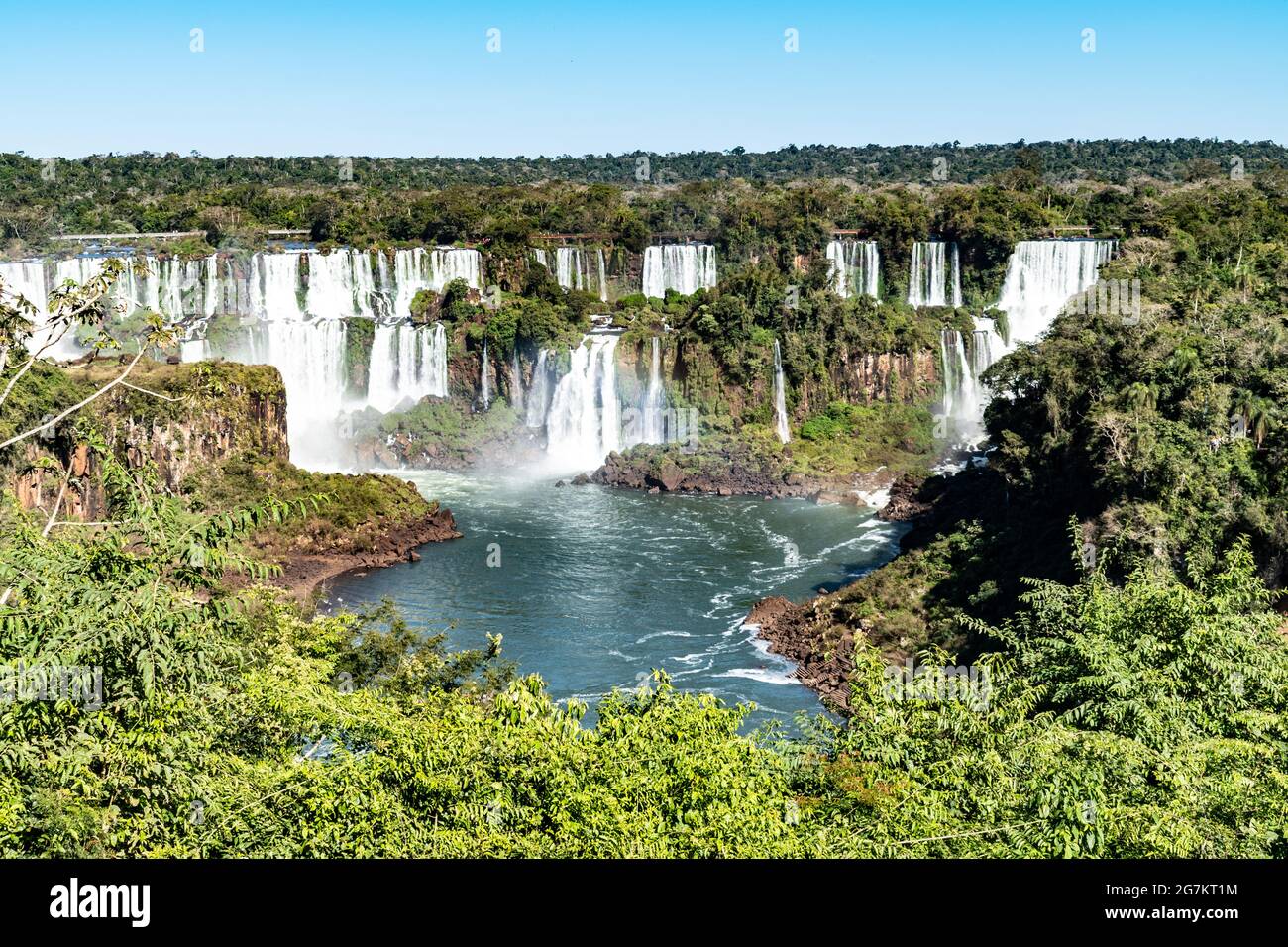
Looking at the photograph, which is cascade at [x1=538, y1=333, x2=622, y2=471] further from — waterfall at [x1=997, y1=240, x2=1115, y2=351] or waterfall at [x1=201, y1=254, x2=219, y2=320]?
waterfall at [x1=997, y1=240, x2=1115, y2=351]

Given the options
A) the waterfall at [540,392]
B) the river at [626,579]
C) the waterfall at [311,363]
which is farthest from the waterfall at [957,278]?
the waterfall at [311,363]

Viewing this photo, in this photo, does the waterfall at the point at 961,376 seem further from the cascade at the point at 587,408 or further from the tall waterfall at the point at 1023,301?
the cascade at the point at 587,408

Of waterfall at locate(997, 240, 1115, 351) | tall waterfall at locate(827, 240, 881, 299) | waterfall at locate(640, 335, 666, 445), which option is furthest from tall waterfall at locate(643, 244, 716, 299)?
waterfall at locate(997, 240, 1115, 351)

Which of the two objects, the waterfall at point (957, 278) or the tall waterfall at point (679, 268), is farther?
the tall waterfall at point (679, 268)

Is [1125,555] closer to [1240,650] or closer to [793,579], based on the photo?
[1240,650]

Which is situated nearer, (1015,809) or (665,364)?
(1015,809)
